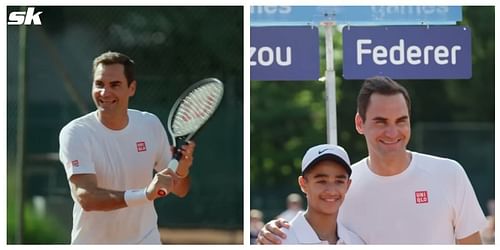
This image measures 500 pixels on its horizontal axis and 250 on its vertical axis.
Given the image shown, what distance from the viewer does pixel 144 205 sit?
4.73 meters

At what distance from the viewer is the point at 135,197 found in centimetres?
452

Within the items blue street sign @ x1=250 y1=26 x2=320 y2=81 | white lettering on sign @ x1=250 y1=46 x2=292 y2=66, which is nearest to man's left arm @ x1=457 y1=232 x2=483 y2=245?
blue street sign @ x1=250 y1=26 x2=320 y2=81

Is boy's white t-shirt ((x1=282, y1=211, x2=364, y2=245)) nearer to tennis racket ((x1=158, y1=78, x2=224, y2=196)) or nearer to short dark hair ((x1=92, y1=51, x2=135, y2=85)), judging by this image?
tennis racket ((x1=158, y1=78, x2=224, y2=196))

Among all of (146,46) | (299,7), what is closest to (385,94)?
(299,7)

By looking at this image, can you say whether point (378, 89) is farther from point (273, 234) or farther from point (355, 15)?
point (273, 234)

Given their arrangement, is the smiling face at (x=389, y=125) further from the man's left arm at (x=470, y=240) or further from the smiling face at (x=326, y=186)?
the man's left arm at (x=470, y=240)

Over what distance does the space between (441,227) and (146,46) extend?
13.8ft

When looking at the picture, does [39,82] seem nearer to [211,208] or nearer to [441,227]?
[211,208]

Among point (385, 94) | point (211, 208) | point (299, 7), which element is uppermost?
point (299, 7)

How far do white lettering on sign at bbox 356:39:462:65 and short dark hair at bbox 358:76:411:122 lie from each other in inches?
3.5

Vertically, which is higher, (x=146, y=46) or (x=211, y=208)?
(x=146, y=46)

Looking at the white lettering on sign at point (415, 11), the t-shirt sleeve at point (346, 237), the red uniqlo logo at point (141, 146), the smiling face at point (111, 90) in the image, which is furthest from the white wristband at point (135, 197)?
the white lettering on sign at point (415, 11)

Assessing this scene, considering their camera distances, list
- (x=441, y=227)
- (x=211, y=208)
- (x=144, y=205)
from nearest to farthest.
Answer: (x=441, y=227) < (x=144, y=205) < (x=211, y=208)

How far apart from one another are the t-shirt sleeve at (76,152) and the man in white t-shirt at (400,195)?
0.87 meters
